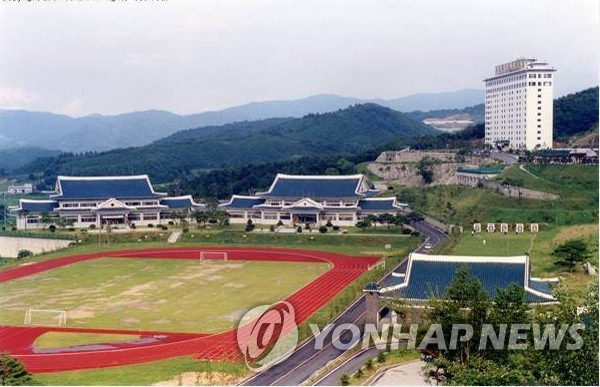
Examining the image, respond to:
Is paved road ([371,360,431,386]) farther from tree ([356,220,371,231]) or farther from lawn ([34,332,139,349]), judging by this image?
tree ([356,220,371,231])

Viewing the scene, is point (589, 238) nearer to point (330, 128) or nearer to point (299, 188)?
point (299, 188)

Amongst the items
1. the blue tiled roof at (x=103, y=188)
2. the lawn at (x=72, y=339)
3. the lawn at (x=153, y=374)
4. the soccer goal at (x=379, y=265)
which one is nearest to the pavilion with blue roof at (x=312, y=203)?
the blue tiled roof at (x=103, y=188)

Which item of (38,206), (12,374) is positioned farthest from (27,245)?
(12,374)

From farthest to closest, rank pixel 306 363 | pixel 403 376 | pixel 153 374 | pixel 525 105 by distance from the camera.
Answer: pixel 525 105 < pixel 306 363 < pixel 153 374 < pixel 403 376

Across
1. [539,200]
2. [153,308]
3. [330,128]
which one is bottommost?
[153,308]

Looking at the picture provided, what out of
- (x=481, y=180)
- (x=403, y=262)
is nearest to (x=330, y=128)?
(x=481, y=180)

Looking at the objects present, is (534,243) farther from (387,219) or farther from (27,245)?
(27,245)

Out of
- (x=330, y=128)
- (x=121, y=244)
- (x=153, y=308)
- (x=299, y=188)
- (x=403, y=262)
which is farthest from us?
(x=330, y=128)
